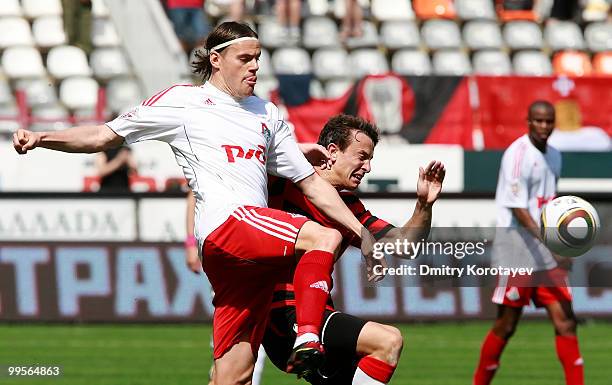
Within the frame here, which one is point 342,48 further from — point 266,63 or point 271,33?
point 266,63

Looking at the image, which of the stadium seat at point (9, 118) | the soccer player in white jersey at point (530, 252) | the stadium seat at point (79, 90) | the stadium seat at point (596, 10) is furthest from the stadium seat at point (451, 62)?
the soccer player in white jersey at point (530, 252)

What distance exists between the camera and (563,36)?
79.3 ft

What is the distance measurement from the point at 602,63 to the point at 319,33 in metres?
5.03

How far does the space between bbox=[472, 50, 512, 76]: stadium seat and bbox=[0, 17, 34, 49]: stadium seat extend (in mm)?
7772

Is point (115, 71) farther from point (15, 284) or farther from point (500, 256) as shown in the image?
point (500, 256)

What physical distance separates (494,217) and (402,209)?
117cm

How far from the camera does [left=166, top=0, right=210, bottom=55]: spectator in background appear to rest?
2181cm

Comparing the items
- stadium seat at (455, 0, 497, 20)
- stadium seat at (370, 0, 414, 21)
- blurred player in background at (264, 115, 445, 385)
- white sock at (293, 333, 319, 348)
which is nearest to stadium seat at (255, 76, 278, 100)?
stadium seat at (370, 0, 414, 21)

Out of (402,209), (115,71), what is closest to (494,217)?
(402,209)

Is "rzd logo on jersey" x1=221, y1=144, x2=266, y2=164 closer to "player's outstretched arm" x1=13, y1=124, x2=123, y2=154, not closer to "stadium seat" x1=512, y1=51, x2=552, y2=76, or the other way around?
"player's outstretched arm" x1=13, y1=124, x2=123, y2=154

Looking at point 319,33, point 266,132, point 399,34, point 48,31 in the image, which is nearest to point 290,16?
point 319,33

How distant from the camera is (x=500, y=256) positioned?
10914mm

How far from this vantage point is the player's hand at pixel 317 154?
726 centimetres

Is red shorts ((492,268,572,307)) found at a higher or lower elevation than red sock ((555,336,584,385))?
higher
